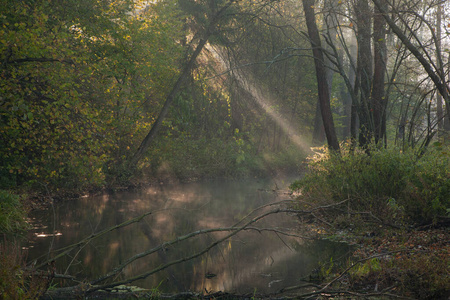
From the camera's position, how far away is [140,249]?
891cm

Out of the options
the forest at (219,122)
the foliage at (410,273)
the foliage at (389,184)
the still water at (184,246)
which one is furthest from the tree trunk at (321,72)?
the foliage at (410,273)

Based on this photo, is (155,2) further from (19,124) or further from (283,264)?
(283,264)

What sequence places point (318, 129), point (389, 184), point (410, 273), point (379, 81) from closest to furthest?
point (410, 273) < point (389, 184) < point (379, 81) < point (318, 129)

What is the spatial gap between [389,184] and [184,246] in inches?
181

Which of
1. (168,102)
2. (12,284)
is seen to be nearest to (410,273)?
(12,284)

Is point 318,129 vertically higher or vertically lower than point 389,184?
higher

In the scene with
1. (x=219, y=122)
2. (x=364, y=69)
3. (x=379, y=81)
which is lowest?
(x=219, y=122)

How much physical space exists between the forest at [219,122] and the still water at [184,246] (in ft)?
2.04

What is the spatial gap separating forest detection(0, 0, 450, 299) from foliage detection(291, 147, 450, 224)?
3 cm

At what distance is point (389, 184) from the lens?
9891 mm

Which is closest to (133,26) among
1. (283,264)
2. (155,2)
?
(155,2)

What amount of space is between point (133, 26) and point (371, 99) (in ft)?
31.5

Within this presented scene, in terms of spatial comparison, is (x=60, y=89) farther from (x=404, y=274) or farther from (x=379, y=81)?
(x=404, y=274)

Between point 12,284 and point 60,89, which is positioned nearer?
point 12,284
